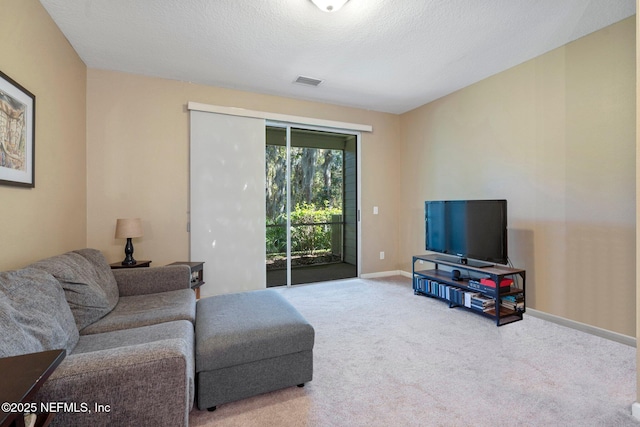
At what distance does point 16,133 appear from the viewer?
1.96m

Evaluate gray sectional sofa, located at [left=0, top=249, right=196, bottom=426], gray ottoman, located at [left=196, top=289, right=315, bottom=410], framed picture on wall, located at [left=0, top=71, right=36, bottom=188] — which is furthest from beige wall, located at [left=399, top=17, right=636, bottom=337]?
framed picture on wall, located at [left=0, top=71, right=36, bottom=188]

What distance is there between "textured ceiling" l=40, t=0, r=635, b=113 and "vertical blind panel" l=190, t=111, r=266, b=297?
0.62m

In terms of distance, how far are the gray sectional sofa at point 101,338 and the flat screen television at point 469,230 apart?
289 centimetres

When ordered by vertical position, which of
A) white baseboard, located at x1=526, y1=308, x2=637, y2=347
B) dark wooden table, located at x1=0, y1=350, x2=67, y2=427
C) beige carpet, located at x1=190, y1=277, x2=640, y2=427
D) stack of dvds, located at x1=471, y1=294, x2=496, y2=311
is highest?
dark wooden table, located at x1=0, y1=350, x2=67, y2=427

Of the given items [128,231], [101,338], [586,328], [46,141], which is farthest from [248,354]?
[586,328]

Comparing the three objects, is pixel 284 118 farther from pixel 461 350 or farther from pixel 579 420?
pixel 579 420

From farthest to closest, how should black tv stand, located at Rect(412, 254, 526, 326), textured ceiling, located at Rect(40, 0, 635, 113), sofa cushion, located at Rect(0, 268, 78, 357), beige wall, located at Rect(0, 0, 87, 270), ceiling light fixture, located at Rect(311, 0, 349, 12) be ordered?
black tv stand, located at Rect(412, 254, 526, 326) → textured ceiling, located at Rect(40, 0, 635, 113) → ceiling light fixture, located at Rect(311, 0, 349, 12) → beige wall, located at Rect(0, 0, 87, 270) → sofa cushion, located at Rect(0, 268, 78, 357)

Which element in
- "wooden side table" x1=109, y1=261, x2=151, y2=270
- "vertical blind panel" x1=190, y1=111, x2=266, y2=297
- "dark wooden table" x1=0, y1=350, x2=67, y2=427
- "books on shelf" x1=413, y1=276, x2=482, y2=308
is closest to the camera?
"dark wooden table" x1=0, y1=350, x2=67, y2=427

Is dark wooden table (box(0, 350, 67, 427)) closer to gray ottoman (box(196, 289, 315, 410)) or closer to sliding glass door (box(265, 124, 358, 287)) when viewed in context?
gray ottoman (box(196, 289, 315, 410))

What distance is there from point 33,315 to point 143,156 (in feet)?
8.30

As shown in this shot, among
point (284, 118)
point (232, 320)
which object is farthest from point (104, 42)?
point (232, 320)

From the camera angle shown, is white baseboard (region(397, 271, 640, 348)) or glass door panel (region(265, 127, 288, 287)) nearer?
white baseboard (region(397, 271, 640, 348))

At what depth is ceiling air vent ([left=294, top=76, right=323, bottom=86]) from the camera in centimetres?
362

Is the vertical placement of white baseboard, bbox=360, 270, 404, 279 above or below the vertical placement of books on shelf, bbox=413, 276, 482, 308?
below
